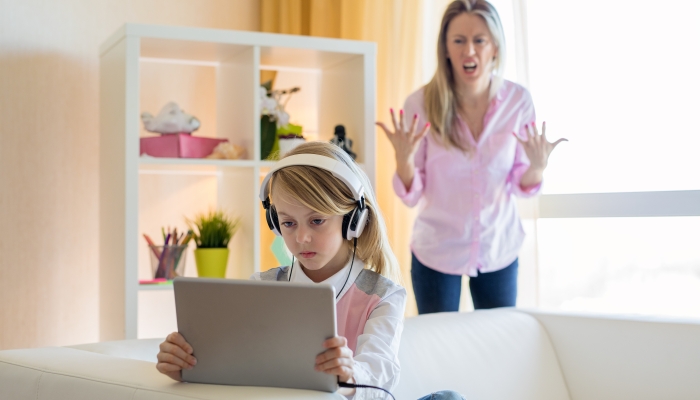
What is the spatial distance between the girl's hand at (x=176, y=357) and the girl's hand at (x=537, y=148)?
1.38m

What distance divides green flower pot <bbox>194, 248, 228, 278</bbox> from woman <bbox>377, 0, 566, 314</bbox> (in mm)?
674

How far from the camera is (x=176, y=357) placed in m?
1.04

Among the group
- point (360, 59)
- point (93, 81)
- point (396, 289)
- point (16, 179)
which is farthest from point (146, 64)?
point (396, 289)

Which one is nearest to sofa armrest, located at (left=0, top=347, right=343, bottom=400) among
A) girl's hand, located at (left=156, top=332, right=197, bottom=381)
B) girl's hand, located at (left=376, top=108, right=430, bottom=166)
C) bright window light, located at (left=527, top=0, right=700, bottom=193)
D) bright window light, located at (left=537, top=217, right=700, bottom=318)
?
girl's hand, located at (left=156, top=332, right=197, bottom=381)

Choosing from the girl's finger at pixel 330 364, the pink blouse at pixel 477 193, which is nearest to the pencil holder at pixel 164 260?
the pink blouse at pixel 477 193

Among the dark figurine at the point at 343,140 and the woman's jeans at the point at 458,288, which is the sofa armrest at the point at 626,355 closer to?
the woman's jeans at the point at 458,288

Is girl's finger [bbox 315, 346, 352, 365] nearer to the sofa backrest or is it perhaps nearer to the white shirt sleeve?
the white shirt sleeve

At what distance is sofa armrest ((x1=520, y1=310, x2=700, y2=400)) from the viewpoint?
1728 mm

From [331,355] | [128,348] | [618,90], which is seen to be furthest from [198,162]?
[331,355]

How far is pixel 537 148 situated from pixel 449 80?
36 cm

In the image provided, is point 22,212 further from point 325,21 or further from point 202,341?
point 202,341

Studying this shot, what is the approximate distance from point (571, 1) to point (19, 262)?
85.1 inches

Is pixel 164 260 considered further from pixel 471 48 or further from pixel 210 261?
pixel 471 48

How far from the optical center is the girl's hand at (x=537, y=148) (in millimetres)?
2121
